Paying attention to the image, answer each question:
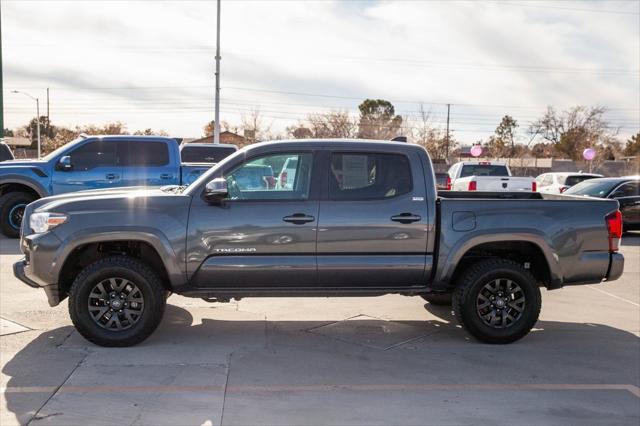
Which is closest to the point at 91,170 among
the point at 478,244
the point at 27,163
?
the point at 27,163

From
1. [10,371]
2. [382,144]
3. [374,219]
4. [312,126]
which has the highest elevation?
[312,126]

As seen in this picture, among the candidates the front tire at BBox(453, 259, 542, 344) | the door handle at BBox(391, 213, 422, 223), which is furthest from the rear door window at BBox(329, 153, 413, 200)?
the front tire at BBox(453, 259, 542, 344)

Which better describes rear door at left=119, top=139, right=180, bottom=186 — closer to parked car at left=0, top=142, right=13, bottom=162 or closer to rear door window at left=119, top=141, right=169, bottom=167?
rear door window at left=119, top=141, right=169, bottom=167

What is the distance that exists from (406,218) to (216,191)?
179cm

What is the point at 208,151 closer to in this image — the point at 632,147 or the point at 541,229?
the point at 541,229

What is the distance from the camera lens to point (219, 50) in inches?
1145

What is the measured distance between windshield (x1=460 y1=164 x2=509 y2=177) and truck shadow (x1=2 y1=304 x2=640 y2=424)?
13.0 m

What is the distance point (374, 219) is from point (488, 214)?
3.67ft

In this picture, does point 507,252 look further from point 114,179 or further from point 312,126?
point 312,126

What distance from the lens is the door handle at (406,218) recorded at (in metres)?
5.73

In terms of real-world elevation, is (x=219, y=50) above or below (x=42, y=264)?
above

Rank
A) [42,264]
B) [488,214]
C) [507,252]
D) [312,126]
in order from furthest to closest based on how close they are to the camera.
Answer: [312,126], [507,252], [488,214], [42,264]

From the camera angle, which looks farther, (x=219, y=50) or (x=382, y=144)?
(x=219, y=50)

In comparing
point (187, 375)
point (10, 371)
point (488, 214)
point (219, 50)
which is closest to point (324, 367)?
point (187, 375)
